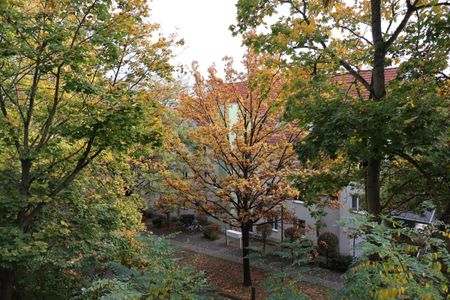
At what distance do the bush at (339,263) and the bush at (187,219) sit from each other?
1249 centimetres

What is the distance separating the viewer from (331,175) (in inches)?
307

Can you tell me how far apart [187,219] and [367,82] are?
21246 mm

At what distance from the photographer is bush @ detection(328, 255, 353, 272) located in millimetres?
16008

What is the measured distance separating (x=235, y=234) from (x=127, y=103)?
16864mm

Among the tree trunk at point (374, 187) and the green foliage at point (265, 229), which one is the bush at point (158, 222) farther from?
the tree trunk at point (374, 187)

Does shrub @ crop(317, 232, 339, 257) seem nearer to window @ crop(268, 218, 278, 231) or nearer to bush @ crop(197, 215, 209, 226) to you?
window @ crop(268, 218, 278, 231)

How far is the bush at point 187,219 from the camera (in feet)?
85.5

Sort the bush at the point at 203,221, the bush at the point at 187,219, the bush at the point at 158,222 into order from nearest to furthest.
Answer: the bush at the point at 203,221, the bush at the point at 187,219, the bush at the point at 158,222

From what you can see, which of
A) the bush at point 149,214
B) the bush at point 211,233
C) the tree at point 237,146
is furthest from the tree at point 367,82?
the bush at point 149,214

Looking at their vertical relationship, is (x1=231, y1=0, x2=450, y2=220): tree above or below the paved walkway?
above

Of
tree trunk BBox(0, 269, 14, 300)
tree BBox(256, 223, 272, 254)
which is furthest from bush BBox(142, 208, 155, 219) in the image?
tree trunk BBox(0, 269, 14, 300)

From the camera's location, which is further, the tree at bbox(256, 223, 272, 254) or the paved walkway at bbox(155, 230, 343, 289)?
the tree at bbox(256, 223, 272, 254)

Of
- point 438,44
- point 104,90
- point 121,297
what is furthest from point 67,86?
point 438,44

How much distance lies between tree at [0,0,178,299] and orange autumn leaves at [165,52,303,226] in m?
4.70
